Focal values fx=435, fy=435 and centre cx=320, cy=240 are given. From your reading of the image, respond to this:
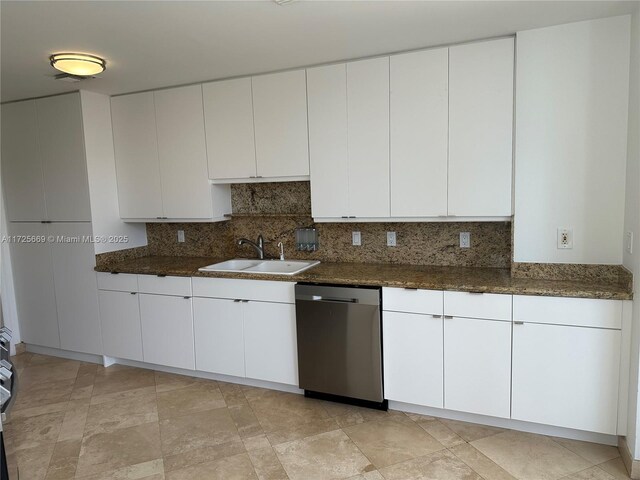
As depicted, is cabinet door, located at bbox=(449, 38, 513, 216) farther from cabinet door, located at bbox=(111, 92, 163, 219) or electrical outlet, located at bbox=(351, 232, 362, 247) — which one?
cabinet door, located at bbox=(111, 92, 163, 219)

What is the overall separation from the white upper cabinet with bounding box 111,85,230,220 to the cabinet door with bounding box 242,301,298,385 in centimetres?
99

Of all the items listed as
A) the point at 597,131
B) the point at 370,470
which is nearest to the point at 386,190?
the point at 597,131

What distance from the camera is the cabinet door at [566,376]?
2311 millimetres

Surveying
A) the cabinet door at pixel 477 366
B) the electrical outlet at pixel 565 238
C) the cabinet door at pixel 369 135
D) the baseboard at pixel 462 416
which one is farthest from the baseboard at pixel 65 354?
the electrical outlet at pixel 565 238

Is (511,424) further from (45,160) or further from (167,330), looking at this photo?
(45,160)

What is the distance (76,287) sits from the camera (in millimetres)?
3836

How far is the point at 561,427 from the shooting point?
2.48m

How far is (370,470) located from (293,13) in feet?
7.88

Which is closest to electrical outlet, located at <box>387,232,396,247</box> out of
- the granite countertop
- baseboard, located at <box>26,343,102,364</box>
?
the granite countertop

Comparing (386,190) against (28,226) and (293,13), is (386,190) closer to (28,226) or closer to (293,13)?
(293,13)

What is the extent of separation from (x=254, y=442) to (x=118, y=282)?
6.14 feet

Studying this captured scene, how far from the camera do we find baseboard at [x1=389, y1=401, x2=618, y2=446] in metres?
2.45

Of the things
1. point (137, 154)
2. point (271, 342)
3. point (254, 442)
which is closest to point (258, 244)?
point (271, 342)

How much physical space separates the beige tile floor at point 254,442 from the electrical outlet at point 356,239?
1.21m
